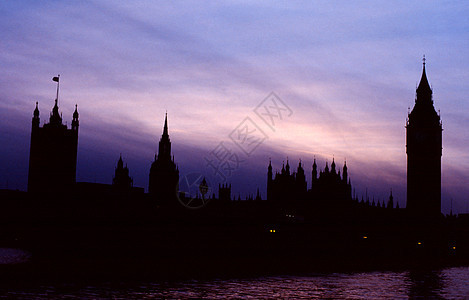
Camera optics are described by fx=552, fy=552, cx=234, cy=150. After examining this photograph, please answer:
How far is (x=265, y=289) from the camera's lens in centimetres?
2448

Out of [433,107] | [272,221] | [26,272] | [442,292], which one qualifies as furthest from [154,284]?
[433,107]

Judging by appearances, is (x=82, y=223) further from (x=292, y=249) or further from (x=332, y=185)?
(x=332, y=185)

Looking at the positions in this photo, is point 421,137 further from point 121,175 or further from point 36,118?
point 36,118

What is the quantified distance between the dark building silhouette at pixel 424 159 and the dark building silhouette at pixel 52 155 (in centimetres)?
7477

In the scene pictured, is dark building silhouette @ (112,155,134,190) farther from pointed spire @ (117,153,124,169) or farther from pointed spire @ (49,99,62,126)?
pointed spire @ (49,99,62,126)

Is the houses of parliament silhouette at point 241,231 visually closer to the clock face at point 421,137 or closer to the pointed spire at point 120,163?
the clock face at point 421,137

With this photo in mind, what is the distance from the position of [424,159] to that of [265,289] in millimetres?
105177

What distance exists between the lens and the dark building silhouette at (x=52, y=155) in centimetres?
12038

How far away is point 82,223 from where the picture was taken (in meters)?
50.6

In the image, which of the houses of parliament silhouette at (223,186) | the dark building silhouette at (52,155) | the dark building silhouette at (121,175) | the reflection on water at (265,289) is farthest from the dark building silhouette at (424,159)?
the reflection on water at (265,289)

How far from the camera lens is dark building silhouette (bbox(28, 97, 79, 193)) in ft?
395

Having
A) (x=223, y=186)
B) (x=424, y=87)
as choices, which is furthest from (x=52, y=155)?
(x=424, y=87)

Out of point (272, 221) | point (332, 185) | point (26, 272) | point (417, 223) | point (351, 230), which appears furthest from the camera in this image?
point (332, 185)

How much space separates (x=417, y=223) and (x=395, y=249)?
45.4ft
